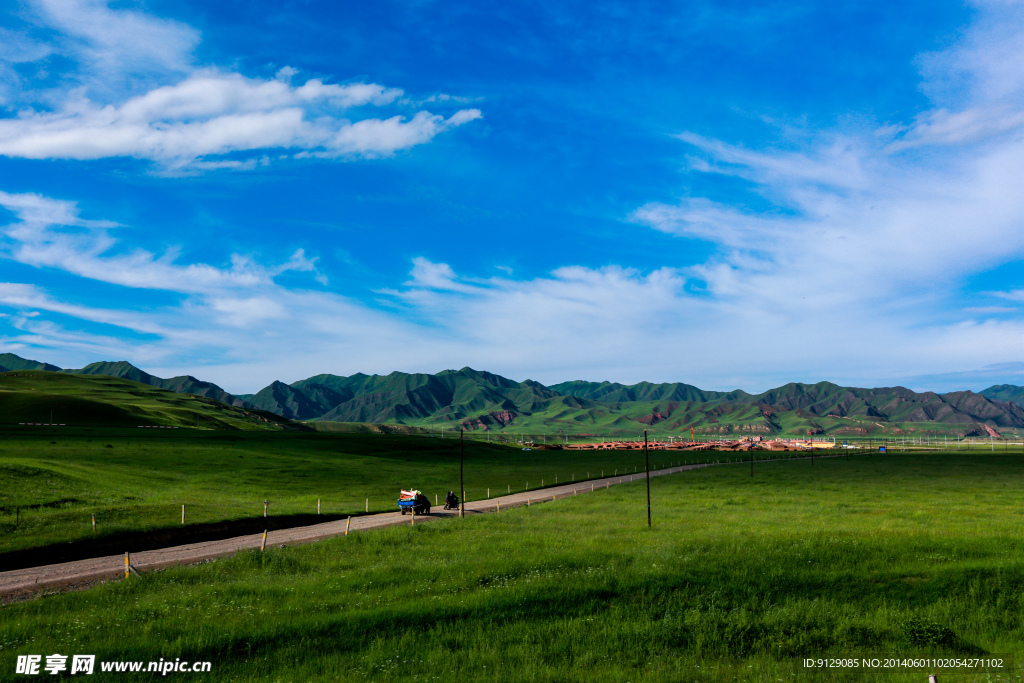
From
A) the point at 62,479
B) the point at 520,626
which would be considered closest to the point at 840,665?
the point at 520,626

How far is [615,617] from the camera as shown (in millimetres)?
20109

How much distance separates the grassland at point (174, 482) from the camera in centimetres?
3884

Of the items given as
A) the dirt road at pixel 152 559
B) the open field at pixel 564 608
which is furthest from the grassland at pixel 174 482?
the open field at pixel 564 608

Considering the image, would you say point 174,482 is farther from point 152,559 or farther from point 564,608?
point 564,608

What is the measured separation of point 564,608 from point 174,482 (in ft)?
206

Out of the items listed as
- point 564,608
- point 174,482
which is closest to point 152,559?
point 564,608

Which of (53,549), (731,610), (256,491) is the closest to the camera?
(731,610)

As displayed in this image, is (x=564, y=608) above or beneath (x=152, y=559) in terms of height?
above

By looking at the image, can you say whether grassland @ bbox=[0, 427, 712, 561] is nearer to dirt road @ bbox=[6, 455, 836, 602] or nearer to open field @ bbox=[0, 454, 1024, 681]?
dirt road @ bbox=[6, 455, 836, 602]

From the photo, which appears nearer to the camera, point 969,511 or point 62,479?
point 969,511

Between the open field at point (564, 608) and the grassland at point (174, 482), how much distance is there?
53.0 feet

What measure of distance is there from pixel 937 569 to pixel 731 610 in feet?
36.2

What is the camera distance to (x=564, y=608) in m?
21.3

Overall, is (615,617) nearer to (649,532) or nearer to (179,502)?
(649,532)
